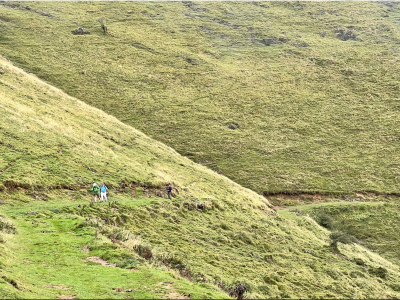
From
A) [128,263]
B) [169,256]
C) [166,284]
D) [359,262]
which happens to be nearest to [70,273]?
[128,263]

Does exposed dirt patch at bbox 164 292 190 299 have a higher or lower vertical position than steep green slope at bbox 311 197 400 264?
higher

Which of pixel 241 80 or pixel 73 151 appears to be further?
pixel 241 80

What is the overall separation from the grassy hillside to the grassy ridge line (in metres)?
19.7

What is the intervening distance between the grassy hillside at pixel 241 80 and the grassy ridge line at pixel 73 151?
19.7 m

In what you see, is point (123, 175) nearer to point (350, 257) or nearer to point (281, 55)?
point (350, 257)

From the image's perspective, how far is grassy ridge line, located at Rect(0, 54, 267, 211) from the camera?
3375 centimetres

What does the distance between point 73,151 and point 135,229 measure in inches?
711

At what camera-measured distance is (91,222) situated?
23281 millimetres

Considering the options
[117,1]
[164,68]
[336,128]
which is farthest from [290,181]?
[117,1]

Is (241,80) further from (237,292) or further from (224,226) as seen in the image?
(237,292)

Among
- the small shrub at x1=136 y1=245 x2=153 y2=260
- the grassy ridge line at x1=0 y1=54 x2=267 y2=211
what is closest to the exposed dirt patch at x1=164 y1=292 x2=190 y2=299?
the small shrub at x1=136 y1=245 x2=153 y2=260

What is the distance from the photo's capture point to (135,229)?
2592 centimetres

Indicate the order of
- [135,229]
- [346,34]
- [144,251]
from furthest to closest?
[346,34] < [135,229] < [144,251]

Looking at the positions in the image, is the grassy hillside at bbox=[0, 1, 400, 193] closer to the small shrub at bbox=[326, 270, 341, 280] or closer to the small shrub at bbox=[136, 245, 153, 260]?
the small shrub at bbox=[326, 270, 341, 280]
